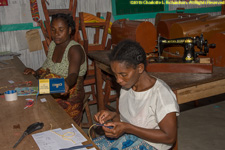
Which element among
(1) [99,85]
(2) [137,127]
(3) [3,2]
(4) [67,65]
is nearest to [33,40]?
(3) [3,2]

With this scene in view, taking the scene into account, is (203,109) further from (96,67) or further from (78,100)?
(78,100)

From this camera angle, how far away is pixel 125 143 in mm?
1832

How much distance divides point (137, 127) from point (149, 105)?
20 centimetres

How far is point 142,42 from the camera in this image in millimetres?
3076

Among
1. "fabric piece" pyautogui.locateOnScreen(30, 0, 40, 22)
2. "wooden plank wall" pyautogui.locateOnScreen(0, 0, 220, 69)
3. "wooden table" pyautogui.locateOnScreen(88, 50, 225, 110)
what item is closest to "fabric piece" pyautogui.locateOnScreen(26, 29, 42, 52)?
"wooden plank wall" pyautogui.locateOnScreen(0, 0, 220, 69)

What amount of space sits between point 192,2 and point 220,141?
2865 mm

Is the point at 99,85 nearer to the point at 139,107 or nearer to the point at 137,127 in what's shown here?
the point at 139,107

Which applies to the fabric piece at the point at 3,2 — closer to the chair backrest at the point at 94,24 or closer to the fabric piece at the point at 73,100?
the chair backrest at the point at 94,24

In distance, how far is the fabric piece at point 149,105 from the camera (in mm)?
1581

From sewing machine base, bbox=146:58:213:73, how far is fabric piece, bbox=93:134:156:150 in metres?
0.87

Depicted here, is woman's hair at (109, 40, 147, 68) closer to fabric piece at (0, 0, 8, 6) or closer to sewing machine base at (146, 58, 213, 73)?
sewing machine base at (146, 58, 213, 73)

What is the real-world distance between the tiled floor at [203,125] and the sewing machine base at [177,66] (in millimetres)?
1032

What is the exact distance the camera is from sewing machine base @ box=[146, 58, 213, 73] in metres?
2.38

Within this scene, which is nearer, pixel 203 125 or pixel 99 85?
pixel 99 85
